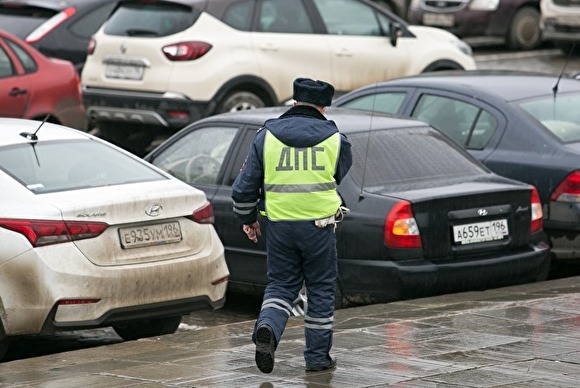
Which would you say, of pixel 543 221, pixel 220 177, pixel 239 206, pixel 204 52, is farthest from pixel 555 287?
pixel 204 52

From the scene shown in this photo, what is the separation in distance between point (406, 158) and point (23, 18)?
956 centimetres

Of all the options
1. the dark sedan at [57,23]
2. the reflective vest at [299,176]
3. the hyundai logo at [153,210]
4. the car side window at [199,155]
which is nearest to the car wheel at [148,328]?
the hyundai logo at [153,210]

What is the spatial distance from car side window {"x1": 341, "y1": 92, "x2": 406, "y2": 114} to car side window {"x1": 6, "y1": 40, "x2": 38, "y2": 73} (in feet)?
12.8

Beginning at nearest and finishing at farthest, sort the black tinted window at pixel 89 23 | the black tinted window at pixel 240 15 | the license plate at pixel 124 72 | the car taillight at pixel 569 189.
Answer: the car taillight at pixel 569 189
the license plate at pixel 124 72
the black tinted window at pixel 240 15
the black tinted window at pixel 89 23

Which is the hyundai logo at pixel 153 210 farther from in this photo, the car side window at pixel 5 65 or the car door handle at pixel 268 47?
the car door handle at pixel 268 47

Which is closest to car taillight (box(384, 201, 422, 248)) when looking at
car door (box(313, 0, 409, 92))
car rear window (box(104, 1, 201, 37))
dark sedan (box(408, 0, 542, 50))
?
car rear window (box(104, 1, 201, 37))

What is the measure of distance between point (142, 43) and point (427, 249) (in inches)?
284

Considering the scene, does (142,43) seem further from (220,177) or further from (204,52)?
(220,177)

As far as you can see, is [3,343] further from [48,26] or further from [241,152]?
[48,26]

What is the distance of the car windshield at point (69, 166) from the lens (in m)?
8.83

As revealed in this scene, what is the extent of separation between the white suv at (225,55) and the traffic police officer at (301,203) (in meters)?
8.17

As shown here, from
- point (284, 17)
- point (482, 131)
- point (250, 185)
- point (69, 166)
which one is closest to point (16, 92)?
point (284, 17)

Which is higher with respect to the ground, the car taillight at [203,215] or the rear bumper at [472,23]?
the car taillight at [203,215]

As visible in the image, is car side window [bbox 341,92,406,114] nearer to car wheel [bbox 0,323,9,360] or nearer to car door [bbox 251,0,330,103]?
car door [bbox 251,0,330,103]
